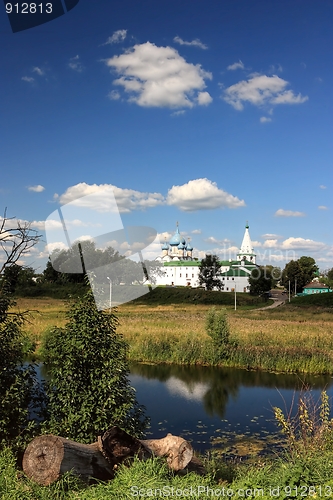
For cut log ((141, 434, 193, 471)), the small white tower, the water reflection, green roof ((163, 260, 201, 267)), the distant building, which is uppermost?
the small white tower

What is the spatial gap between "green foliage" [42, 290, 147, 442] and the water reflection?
360 centimetres

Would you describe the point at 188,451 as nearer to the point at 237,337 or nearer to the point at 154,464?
the point at 154,464

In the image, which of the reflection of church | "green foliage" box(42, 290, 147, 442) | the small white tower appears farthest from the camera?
the small white tower

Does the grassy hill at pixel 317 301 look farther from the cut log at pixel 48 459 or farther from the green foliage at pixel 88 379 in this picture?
the cut log at pixel 48 459

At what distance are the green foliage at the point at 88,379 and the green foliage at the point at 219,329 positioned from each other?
14.3m

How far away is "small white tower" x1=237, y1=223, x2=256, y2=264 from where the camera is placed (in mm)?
108438

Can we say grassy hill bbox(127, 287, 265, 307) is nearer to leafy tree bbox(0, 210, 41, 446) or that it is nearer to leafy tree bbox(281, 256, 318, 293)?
leafy tree bbox(281, 256, 318, 293)

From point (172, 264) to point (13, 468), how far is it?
10238cm

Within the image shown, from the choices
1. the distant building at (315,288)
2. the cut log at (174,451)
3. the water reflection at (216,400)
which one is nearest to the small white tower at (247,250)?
the distant building at (315,288)

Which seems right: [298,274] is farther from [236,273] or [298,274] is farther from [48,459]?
[48,459]

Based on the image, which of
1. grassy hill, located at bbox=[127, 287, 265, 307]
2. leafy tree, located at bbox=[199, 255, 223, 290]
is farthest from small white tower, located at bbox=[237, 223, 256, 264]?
grassy hill, located at bbox=[127, 287, 265, 307]

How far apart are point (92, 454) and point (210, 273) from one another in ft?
257

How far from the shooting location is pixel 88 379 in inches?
296

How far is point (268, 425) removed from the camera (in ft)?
43.3
